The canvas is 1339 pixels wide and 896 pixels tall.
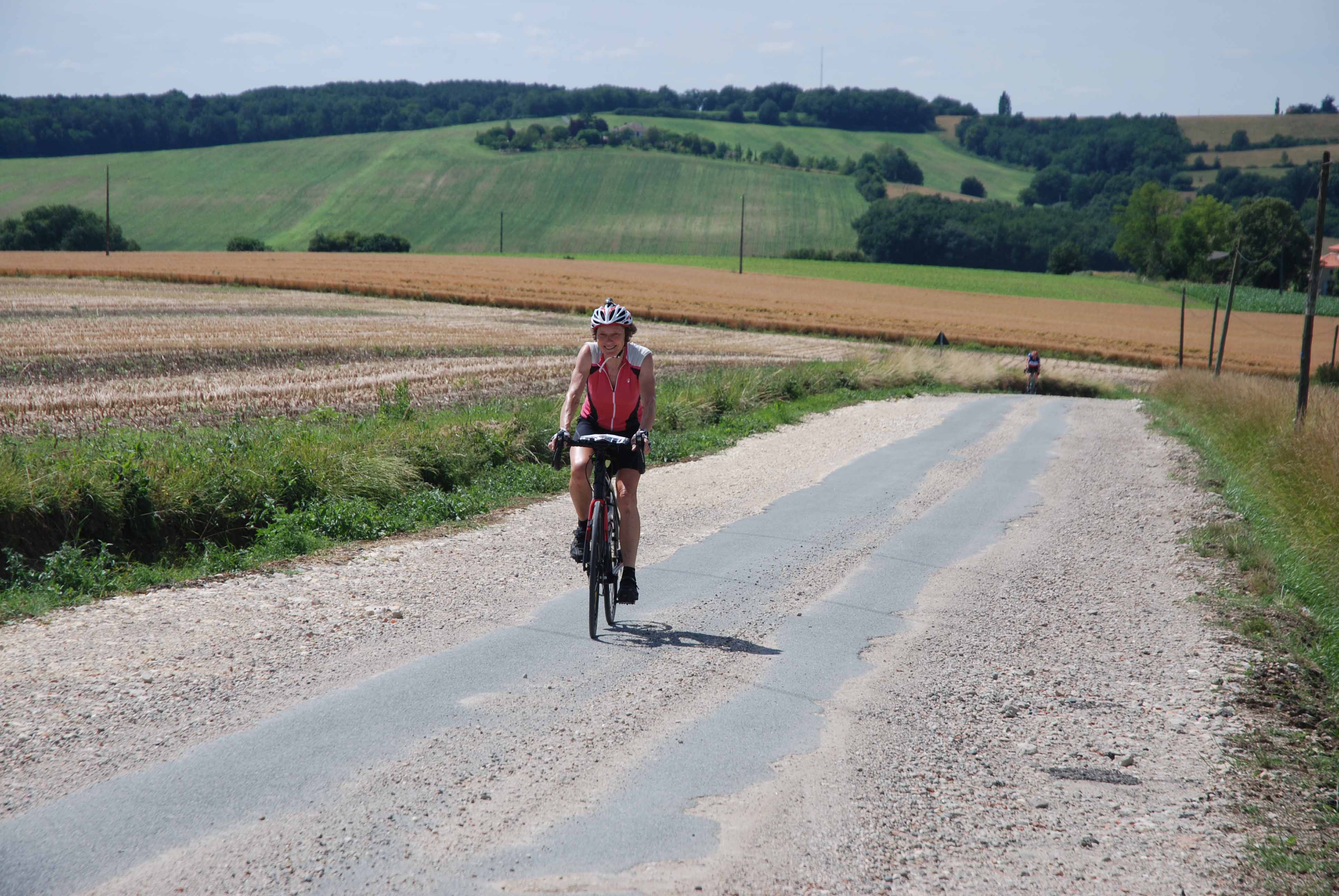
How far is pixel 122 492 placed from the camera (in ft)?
28.2

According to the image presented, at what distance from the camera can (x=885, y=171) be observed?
137000 millimetres

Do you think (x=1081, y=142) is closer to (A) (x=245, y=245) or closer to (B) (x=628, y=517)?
(A) (x=245, y=245)

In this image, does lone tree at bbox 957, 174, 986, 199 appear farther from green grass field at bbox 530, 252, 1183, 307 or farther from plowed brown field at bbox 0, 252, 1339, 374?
plowed brown field at bbox 0, 252, 1339, 374

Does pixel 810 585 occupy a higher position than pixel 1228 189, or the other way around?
pixel 1228 189

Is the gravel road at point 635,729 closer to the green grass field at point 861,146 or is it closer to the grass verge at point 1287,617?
the grass verge at point 1287,617

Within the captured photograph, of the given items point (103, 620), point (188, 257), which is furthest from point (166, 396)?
point (188, 257)

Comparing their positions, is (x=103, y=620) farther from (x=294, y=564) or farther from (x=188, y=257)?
(x=188, y=257)

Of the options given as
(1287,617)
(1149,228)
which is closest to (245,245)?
(1149,228)

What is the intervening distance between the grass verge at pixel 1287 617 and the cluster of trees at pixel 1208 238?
288 ft

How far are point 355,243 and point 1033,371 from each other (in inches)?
2888

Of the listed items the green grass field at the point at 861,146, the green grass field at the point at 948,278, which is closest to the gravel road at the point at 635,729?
the green grass field at the point at 948,278

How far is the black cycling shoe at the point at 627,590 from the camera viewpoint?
22.9 feet

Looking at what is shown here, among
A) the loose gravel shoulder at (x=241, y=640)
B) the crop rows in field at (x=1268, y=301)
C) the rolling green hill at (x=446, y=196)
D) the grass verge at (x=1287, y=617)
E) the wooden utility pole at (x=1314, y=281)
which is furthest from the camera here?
the rolling green hill at (x=446, y=196)

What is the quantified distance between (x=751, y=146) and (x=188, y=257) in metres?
93.4
